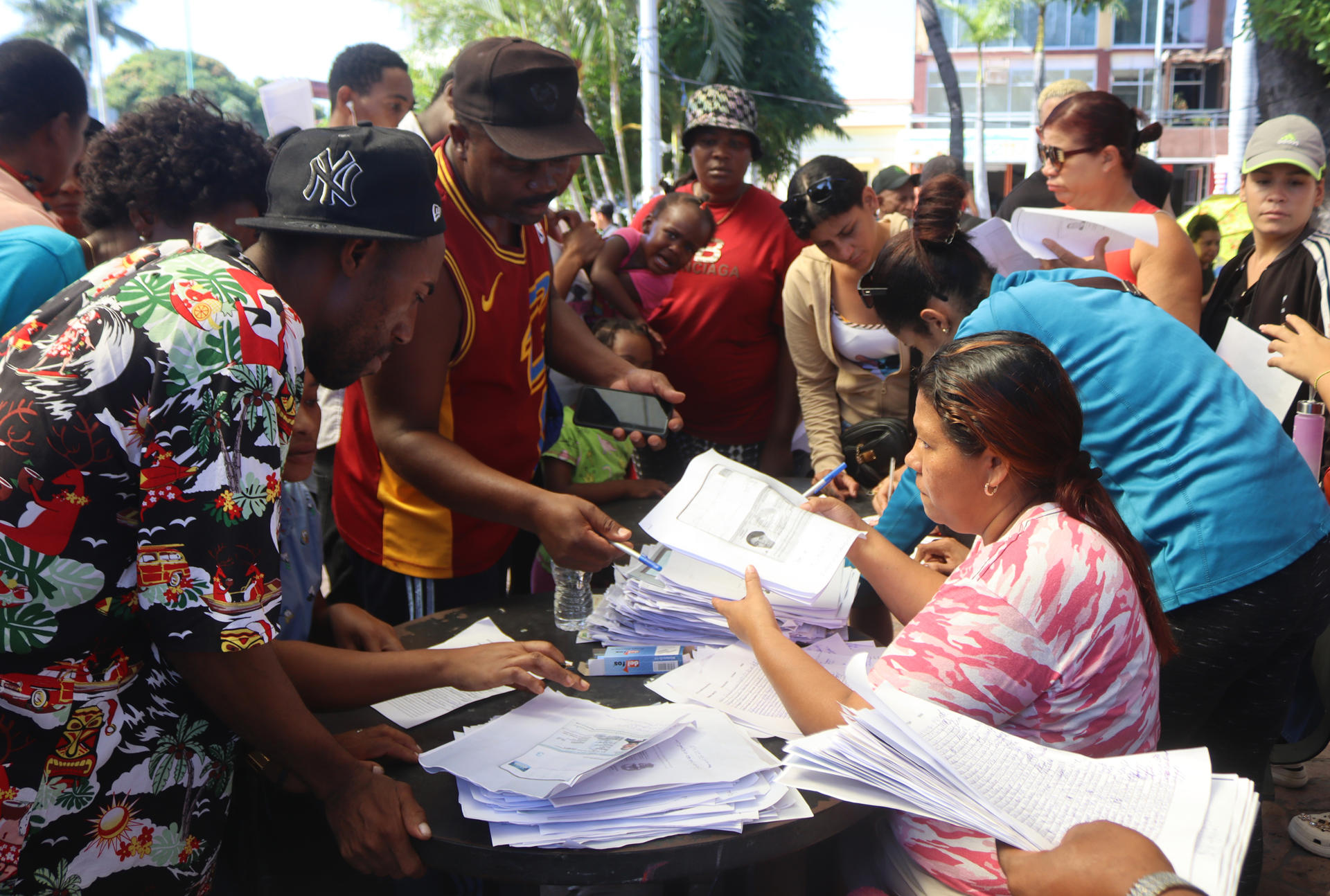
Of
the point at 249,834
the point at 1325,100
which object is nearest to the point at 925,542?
the point at 249,834

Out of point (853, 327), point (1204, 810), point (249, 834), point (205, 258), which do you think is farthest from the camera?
Answer: point (853, 327)

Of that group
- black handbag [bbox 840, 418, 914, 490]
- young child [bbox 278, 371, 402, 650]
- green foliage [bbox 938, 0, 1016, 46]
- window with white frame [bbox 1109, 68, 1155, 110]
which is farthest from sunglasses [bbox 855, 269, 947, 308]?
window with white frame [bbox 1109, 68, 1155, 110]

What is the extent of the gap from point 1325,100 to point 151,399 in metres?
7.18

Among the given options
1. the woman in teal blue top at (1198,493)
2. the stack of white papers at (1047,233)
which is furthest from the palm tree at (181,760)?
the stack of white papers at (1047,233)

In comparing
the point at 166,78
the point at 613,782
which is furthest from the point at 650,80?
the point at 166,78

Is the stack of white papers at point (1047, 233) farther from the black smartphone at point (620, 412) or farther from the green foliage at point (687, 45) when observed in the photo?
the green foliage at point (687, 45)

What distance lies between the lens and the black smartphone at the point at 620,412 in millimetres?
2449

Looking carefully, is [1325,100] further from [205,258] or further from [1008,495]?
[205,258]

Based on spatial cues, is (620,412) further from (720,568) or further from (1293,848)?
(1293,848)

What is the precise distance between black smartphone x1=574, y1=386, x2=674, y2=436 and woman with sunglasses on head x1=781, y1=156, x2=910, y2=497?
2.82ft

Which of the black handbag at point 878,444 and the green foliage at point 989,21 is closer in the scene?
the black handbag at point 878,444

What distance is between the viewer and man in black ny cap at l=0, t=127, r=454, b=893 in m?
1.03

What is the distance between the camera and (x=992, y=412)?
1392 millimetres

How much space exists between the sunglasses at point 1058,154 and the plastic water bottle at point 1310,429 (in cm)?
100
